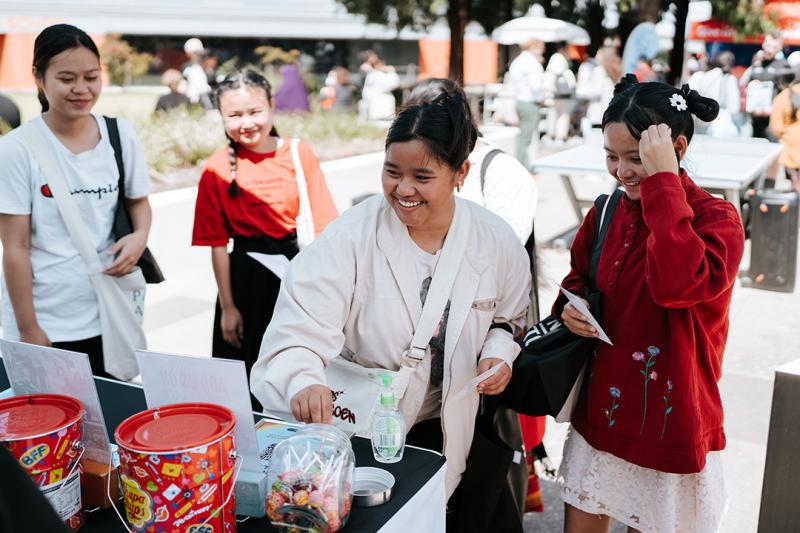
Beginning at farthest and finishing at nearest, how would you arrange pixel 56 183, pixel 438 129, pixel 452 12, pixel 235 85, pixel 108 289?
pixel 452 12
pixel 235 85
pixel 108 289
pixel 56 183
pixel 438 129

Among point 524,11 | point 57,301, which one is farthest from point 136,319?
point 524,11

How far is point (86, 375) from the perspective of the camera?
157 cm

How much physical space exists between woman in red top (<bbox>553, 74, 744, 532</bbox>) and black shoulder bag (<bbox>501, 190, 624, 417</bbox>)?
0.14ft

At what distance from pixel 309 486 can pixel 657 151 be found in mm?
1216

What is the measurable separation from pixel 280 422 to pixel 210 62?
1345 centimetres

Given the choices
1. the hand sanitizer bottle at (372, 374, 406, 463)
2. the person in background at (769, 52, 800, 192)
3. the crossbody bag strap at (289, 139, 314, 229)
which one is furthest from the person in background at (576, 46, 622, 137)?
the hand sanitizer bottle at (372, 374, 406, 463)

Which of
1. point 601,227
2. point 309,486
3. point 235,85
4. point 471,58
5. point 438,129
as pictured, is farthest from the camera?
point 471,58

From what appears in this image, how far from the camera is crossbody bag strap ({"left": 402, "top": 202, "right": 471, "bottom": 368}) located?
1.96 m

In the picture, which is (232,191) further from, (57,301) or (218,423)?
(218,423)

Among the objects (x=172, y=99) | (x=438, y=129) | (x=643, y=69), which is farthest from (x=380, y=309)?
(x=643, y=69)

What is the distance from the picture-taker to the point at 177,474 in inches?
53.1

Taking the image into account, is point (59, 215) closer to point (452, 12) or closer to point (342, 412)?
point (342, 412)

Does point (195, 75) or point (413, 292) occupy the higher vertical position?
point (195, 75)

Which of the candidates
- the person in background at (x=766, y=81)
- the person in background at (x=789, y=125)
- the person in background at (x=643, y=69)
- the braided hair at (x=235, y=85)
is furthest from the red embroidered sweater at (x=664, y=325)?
the person in background at (x=643, y=69)
